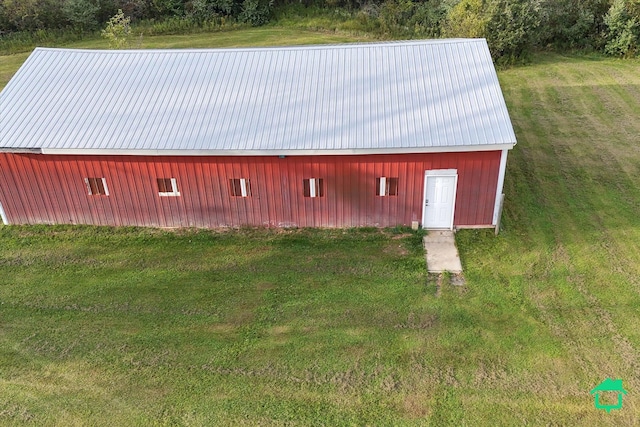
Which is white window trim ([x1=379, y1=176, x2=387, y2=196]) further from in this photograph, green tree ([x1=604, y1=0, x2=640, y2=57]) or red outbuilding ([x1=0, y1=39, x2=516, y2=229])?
green tree ([x1=604, y1=0, x2=640, y2=57])

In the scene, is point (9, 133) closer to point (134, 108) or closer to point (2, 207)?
point (2, 207)

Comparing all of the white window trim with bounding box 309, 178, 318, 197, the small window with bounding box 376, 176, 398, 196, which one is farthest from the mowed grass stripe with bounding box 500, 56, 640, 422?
the white window trim with bounding box 309, 178, 318, 197

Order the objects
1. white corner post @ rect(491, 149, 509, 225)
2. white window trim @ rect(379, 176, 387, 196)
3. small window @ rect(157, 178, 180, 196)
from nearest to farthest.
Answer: white corner post @ rect(491, 149, 509, 225) → white window trim @ rect(379, 176, 387, 196) → small window @ rect(157, 178, 180, 196)

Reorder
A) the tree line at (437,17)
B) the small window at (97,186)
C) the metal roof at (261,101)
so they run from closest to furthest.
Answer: the metal roof at (261,101)
the small window at (97,186)
the tree line at (437,17)

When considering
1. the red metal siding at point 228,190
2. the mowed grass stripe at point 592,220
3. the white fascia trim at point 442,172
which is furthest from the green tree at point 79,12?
the white fascia trim at point 442,172

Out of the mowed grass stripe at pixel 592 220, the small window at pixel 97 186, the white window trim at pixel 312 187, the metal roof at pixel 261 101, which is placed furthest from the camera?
the small window at pixel 97 186

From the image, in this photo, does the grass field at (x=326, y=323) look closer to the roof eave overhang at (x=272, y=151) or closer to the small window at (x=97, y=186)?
the small window at (x=97, y=186)
